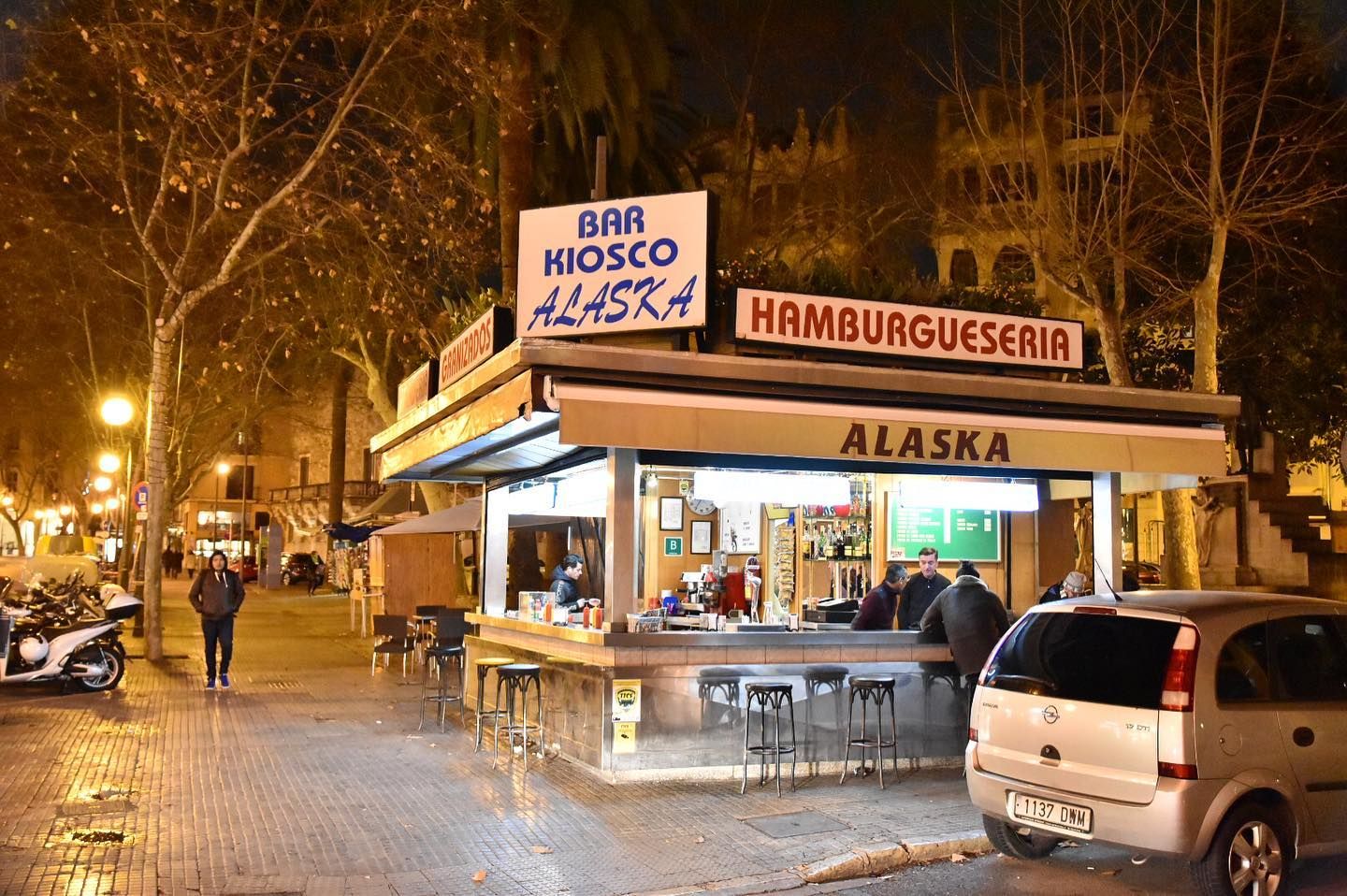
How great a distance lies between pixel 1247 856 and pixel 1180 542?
1021 cm

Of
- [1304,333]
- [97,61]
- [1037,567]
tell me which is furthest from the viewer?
[1304,333]

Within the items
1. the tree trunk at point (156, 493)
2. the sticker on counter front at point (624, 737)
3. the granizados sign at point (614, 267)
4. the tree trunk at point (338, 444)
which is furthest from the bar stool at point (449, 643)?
the tree trunk at point (338, 444)

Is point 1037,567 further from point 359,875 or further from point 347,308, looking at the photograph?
point 347,308

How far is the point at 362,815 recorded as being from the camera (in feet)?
27.8

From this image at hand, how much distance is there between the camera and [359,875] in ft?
22.9

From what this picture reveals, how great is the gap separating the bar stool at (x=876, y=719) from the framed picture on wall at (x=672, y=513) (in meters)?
2.25

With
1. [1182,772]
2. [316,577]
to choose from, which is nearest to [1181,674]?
[1182,772]

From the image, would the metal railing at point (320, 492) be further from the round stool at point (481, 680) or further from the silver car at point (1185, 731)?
the silver car at point (1185, 731)

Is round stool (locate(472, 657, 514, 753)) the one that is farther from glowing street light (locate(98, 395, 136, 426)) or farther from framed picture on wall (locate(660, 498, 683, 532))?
glowing street light (locate(98, 395, 136, 426))

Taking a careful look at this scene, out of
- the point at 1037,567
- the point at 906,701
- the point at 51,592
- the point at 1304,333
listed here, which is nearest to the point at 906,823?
the point at 906,701

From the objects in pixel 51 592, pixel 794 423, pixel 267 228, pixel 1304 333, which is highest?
pixel 267 228

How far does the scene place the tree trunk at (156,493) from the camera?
1883 cm

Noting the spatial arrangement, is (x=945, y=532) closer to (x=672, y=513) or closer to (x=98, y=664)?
(x=672, y=513)

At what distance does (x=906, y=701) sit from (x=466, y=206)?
50.0 ft
